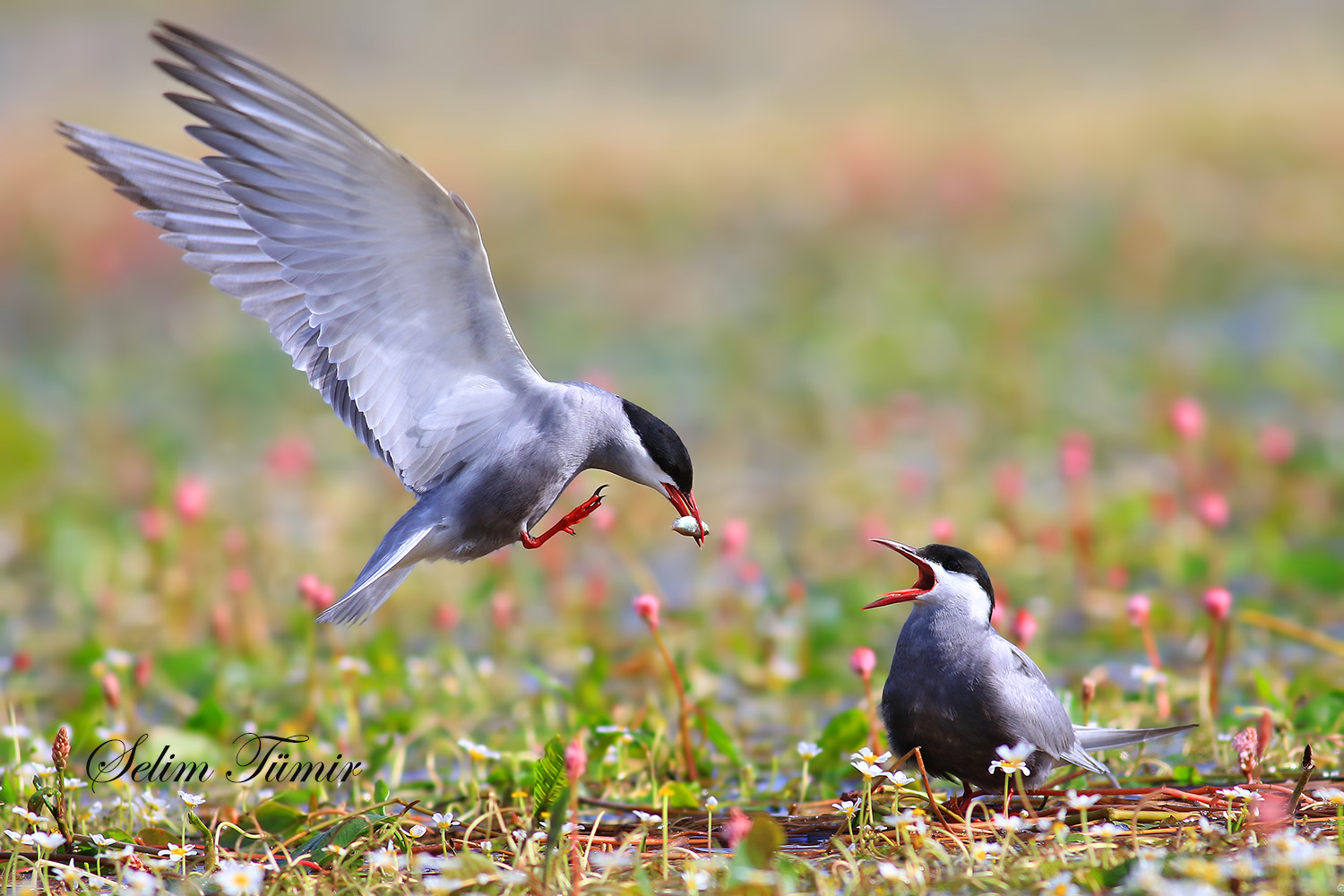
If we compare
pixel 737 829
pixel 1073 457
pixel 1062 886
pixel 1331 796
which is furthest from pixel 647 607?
pixel 1073 457

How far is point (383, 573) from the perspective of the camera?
3305mm

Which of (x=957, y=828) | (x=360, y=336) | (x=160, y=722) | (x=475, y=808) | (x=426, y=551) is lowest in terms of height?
(x=160, y=722)

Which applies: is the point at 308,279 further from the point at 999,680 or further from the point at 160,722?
the point at 160,722

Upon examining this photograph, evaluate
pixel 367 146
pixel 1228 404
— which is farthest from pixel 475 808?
pixel 1228 404

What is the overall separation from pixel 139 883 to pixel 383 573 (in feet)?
2.51

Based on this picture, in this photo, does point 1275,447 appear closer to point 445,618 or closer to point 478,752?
point 445,618

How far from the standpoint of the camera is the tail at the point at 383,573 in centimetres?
332

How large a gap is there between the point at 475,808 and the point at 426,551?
2.24 feet

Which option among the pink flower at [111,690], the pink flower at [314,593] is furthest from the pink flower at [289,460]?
the pink flower at [111,690]

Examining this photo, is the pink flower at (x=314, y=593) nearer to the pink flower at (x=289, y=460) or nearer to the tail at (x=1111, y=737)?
the tail at (x=1111, y=737)

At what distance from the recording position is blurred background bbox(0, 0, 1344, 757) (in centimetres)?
580

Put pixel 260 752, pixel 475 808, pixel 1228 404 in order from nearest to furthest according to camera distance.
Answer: pixel 475 808 < pixel 260 752 < pixel 1228 404

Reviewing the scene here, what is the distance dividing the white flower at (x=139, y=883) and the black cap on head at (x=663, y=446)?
1291 mm

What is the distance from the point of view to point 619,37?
58.5ft
